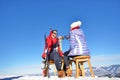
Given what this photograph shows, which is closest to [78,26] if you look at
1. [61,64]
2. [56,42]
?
[56,42]

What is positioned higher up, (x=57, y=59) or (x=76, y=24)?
(x=76, y=24)

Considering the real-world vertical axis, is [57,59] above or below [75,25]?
below

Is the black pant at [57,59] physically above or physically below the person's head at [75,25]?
below

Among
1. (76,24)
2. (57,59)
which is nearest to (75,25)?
(76,24)

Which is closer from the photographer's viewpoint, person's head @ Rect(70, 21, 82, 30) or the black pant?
the black pant

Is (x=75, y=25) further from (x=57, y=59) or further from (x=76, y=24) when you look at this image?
(x=57, y=59)

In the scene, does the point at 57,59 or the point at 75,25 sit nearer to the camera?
the point at 57,59

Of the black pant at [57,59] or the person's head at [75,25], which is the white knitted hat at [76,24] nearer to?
the person's head at [75,25]

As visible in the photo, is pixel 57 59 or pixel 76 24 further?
pixel 76 24

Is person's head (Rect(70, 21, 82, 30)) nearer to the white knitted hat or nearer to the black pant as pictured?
the white knitted hat

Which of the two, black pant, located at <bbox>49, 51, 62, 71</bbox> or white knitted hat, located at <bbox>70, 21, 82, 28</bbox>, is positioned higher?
white knitted hat, located at <bbox>70, 21, 82, 28</bbox>

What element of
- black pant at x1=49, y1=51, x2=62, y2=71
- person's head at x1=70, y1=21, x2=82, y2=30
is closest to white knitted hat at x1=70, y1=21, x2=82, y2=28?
person's head at x1=70, y1=21, x2=82, y2=30

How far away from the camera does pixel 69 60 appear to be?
14.1 meters

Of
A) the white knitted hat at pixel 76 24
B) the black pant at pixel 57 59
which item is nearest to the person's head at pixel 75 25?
the white knitted hat at pixel 76 24
